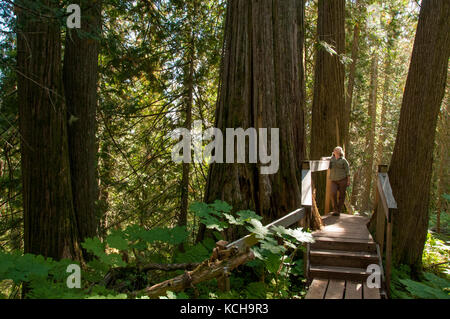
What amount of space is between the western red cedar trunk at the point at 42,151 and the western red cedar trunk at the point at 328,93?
7.26 metres

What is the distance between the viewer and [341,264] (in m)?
5.36

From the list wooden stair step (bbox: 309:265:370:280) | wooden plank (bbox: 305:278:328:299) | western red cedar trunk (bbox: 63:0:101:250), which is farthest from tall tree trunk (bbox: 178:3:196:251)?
wooden plank (bbox: 305:278:328:299)

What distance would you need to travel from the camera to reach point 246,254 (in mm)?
3256

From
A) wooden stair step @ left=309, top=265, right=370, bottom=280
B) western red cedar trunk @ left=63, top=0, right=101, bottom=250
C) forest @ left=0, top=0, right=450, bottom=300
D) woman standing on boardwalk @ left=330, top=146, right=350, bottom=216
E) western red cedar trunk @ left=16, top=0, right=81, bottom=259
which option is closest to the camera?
forest @ left=0, top=0, right=450, bottom=300

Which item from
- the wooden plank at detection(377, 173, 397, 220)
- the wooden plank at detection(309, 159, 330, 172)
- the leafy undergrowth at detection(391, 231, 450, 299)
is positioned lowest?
the leafy undergrowth at detection(391, 231, 450, 299)

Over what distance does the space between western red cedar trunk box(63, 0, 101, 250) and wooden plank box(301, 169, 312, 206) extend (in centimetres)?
347

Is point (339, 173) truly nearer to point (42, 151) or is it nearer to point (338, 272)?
point (338, 272)

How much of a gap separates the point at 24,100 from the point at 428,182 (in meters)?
7.35

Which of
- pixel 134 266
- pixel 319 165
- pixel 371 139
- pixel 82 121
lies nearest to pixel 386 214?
pixel 319 165

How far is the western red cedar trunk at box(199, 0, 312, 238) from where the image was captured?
5582 millimetres

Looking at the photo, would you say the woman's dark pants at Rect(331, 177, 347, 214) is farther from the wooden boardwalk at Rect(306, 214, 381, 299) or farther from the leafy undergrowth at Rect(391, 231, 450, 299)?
the leafy undergrowth at Rect(391, 231, 450, 299)
